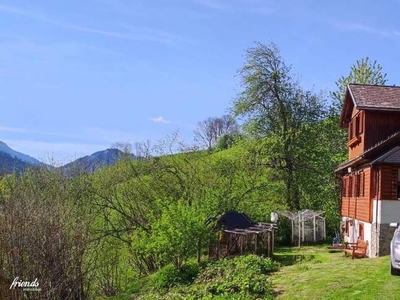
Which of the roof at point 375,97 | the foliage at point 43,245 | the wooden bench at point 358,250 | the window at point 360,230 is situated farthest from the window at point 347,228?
the foliage at point 43,245

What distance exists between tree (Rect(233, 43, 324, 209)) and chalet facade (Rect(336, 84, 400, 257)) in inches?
373

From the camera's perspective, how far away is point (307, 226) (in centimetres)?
2975

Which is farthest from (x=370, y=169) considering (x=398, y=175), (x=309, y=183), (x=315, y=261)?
(x=309, y=183)

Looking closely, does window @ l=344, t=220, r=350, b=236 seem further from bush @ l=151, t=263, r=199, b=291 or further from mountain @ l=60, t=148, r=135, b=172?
mountain @ l=60, t=148, r=135, b=172

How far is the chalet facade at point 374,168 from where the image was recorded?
18.5m

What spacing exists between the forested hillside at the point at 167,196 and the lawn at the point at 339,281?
97.9 inches

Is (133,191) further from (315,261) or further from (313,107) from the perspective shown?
(313,107)

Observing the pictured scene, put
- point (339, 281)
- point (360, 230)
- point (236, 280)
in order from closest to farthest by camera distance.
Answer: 1. point (339, 281)
2. point (236, 280)
3. point (360, 230)

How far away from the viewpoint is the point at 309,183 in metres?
34.1

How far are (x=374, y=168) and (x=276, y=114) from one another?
1650 centimetres

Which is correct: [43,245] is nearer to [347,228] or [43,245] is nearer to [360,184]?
[360,184]

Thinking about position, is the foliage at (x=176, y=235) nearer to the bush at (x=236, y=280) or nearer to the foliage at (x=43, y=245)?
the bush at (x=236, y=280)

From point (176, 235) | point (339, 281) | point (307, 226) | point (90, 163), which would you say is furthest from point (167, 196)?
point (339, 281)

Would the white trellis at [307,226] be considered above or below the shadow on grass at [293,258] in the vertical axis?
above
